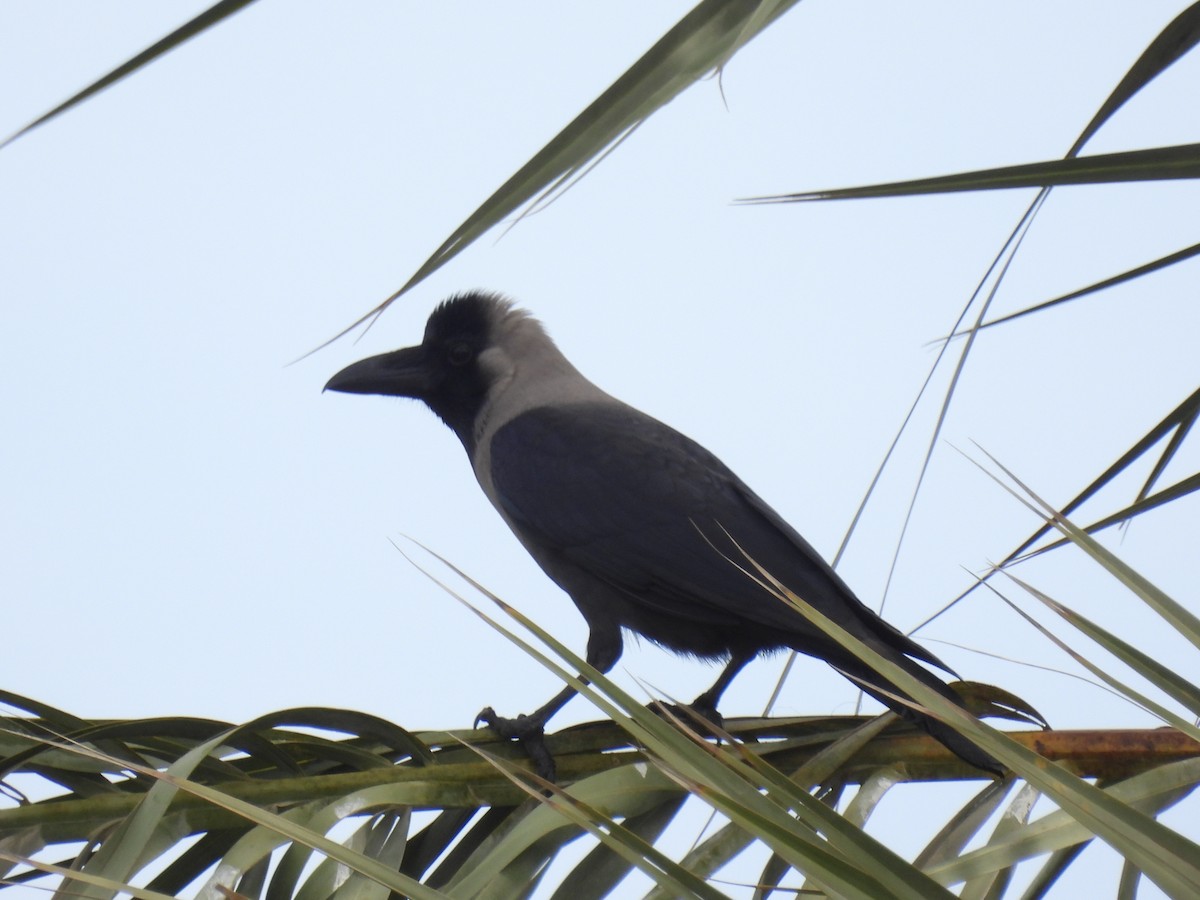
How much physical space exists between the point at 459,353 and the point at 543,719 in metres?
2.12

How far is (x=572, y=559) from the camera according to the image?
4.28 metres

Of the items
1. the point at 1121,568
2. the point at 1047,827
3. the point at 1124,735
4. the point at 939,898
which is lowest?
the point at 939,898

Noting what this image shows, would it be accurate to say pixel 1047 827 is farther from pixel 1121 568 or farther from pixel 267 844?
pixel 267 844

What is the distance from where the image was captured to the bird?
357 centimetres

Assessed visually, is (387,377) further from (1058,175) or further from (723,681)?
(1058,175)

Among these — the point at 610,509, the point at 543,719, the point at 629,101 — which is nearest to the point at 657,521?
the point at 610,509

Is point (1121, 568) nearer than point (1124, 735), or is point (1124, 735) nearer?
point (1121, 568)

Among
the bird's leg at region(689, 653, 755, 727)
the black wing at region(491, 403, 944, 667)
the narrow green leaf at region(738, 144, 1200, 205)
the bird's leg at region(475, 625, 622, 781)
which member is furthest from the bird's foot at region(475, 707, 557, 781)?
the narrow green leaf at region(738, 144, 1200, 205)

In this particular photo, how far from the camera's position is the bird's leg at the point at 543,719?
2.73 metres

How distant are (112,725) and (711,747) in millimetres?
1087

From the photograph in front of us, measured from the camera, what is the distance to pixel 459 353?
5.18 meters

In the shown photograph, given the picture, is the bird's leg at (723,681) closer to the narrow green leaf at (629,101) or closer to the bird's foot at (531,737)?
the bird's foot at (531,737)

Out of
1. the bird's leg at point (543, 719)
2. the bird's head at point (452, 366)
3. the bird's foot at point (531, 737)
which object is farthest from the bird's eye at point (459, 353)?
the bird's foot at point (531, 737)

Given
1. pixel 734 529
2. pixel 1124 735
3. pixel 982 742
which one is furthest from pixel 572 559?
pixel 982 742
